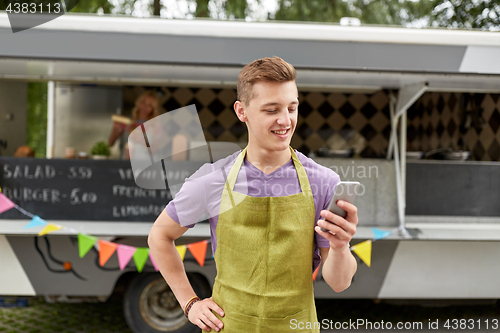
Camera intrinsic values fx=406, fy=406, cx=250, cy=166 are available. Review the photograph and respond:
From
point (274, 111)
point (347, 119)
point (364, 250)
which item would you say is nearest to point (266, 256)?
point (274, 111)

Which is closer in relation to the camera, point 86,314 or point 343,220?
point 343,220

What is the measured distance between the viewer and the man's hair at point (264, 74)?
1103 mm

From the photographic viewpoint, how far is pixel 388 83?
303cm

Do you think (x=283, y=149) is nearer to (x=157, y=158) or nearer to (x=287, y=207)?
(x=287, y=207)

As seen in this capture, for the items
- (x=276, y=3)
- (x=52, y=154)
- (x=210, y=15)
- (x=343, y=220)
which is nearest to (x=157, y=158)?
(x=343, y=220)

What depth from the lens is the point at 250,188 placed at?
127cm

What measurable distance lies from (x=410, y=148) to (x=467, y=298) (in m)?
2.98

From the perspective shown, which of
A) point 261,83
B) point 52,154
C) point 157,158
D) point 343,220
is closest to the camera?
point 343,220

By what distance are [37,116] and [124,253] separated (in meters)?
9.84

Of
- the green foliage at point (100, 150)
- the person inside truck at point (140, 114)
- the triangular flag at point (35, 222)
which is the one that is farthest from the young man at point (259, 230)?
the person inside truck at point (140, 114)

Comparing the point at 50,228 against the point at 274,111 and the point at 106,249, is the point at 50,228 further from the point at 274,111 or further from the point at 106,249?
the point at 274,111

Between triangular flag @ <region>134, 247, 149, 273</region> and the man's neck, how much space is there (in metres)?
2.01

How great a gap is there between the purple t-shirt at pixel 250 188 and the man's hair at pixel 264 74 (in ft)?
0.82

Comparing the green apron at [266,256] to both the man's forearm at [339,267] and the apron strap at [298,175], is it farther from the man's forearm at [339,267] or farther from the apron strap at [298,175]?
the man's forearm at [339,267]
